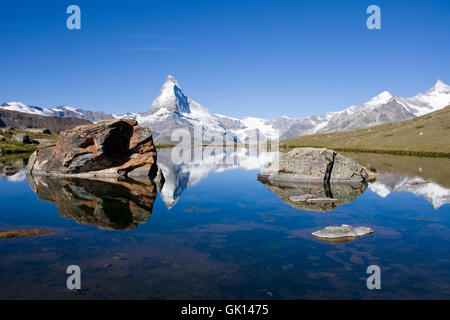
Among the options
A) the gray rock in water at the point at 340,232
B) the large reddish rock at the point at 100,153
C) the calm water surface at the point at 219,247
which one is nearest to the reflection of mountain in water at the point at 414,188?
the calm water surface at the point at 219,247

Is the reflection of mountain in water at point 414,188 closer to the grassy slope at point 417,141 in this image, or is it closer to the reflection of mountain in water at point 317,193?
the reflection of mountain in water at point 317,193

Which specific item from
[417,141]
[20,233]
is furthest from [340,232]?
[417,141]

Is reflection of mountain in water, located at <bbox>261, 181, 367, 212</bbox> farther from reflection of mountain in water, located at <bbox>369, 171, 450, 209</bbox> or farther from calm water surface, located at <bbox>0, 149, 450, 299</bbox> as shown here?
reflection of mountain in water, located at <bbox>369, 171, 450, 209</bbox>

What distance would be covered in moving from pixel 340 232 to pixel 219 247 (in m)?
8.63

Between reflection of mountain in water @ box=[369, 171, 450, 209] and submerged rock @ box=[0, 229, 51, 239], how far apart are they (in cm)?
3553

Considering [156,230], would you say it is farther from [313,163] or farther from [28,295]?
[313,163]

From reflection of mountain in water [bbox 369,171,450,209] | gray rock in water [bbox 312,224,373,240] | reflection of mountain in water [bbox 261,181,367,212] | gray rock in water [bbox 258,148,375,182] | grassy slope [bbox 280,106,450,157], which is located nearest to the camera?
gray rock in water [bbox 312,224,373,240]

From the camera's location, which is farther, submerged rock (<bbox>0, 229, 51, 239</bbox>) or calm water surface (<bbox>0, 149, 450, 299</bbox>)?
submerged rock (<bbox>0, 229, 51, 239</bbox>)

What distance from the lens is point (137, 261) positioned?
1873 centimetres

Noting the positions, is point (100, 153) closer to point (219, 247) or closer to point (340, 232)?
point (219, 247)

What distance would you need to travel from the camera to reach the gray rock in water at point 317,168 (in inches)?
1997

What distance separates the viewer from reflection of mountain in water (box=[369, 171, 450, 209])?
123 feet

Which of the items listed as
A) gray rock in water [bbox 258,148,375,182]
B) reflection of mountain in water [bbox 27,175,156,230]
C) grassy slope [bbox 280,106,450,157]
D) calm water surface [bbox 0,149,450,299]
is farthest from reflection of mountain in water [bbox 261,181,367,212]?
grassy slope [bbox 280,106,450,157]

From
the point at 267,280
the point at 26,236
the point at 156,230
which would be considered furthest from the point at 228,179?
the point at 267,280
